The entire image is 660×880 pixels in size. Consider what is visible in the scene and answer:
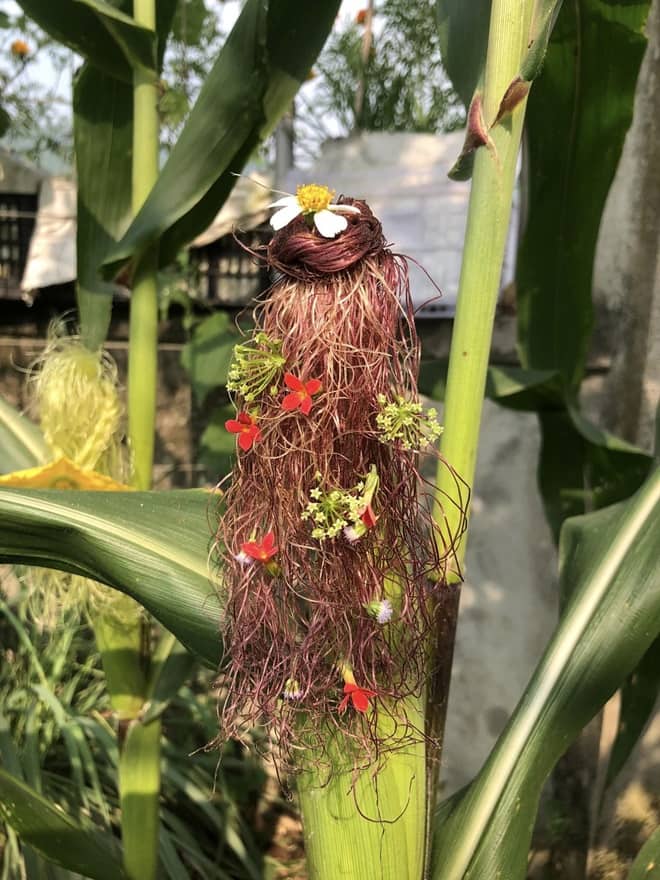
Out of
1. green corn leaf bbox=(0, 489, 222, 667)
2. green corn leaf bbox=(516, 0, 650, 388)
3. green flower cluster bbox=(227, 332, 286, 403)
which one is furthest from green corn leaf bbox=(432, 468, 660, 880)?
green corn leaf bbox=(516, 0, 650, 388)

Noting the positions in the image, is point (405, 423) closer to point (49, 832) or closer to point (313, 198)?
point (313, 198)

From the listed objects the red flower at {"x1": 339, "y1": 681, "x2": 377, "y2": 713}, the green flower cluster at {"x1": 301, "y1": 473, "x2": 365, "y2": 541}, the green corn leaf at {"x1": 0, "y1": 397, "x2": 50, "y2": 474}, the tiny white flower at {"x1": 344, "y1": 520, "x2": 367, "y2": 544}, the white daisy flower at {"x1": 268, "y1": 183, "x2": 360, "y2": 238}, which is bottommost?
Result: the red flower at {"x1": 339, "y1": 681, "x2": 377, "y2": 713}

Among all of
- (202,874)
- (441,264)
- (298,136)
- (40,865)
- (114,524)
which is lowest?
(202,874)

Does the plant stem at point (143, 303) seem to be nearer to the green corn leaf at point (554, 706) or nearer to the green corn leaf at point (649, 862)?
the green corn leaf at point (554, 706)

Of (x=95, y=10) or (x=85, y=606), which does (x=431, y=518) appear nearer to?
(x=85, y=606)

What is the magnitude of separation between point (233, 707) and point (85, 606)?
15.8 inches

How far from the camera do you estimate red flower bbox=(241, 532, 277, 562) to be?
17.6 inches

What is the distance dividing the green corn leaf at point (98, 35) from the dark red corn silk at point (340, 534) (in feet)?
1.61

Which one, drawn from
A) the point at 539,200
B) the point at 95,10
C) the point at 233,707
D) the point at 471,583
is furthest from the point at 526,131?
the point at 471,583

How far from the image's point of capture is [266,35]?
813 mm

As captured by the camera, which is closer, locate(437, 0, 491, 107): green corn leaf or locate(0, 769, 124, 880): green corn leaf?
locate(437, 0, 491, 107): green corn leaf

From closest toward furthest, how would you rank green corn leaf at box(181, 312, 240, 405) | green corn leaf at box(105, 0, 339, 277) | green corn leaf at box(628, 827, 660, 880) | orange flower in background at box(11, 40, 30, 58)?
green corn leaf at box(628, 827, 660, 880)
green corn leaf at box(105, 0, 339, 277)
green corn leaf at box(181, 312, 240, 405)
orange flower in background at box(11, 40, 30, 58)

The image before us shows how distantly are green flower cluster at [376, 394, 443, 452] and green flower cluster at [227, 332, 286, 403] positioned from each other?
7cm

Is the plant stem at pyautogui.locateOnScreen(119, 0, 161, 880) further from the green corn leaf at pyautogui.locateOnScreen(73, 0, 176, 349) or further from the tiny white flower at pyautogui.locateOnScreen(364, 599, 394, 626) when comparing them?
the tiny white flower at pyautogui.locateOnScreen(364, 599, 394, 626)
